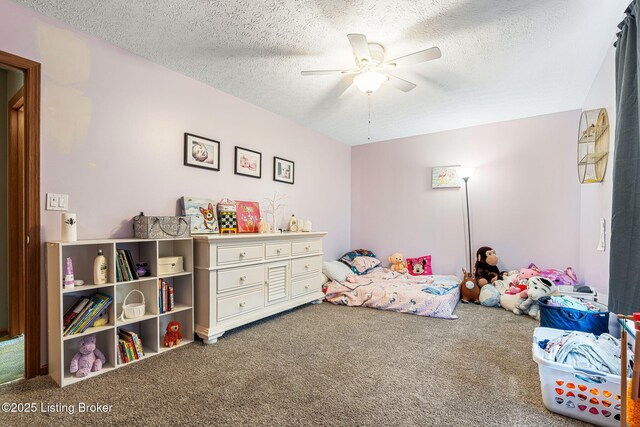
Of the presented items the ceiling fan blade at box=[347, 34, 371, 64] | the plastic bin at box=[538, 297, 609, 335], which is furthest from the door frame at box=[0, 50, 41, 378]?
the plastic bin at box=[538, 297, 609, 335]

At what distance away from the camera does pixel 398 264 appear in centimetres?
455

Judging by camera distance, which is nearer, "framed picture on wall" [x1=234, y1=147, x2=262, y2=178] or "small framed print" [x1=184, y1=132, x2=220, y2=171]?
"small framed print" [x1=184, y1=132, x2=220, y2=171]

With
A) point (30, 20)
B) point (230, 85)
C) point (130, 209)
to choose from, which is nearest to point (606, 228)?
point (230, 85)

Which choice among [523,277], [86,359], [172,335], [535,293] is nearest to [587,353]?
[535,293]

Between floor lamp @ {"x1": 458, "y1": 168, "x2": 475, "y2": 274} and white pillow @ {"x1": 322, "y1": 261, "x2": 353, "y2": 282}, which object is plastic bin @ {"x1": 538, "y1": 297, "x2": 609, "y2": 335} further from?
white pillow @ {"x1": 322, "y1": 261, "x2": 353, "y2": 282}

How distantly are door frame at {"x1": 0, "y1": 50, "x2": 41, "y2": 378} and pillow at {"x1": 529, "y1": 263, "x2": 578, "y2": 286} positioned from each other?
14.6 ft

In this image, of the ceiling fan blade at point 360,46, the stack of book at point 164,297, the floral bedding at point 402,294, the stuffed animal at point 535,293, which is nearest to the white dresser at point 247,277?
the stack of book at point 164,297

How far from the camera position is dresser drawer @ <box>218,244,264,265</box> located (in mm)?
2570

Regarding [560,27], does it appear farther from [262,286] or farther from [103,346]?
[103,346]

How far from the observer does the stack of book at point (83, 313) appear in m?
1.93

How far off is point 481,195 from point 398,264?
1.50m

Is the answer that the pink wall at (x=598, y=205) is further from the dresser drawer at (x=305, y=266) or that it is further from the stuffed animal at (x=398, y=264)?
the dresser drawer at (x=305, y=266)

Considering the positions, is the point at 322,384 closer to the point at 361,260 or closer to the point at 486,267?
the point at 361,260

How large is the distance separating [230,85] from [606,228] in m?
3.46
